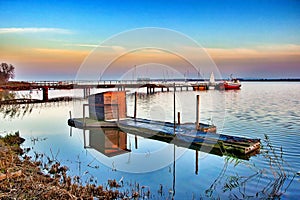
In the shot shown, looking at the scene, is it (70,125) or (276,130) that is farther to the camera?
(70,125)

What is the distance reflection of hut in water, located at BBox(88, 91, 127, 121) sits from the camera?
19.5 metres

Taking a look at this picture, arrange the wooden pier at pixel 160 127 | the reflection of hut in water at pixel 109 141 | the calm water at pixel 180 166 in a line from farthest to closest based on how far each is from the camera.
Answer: the reflection of hut in water at pixel 109 141 → the wooden pier at pixel 160 127 → the calm water at pixel 180 166

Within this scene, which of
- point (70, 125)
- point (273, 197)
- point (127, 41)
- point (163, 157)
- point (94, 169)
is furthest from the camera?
point (70, 125)

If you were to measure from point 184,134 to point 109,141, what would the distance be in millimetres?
4313

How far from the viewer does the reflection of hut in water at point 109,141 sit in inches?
556

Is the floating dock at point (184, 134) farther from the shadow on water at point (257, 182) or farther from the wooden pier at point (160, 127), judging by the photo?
the shadow on water at point (257, 182)

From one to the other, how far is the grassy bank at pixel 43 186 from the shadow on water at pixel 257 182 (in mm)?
2914

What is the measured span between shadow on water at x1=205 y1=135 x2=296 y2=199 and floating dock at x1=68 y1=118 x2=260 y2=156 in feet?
5.02

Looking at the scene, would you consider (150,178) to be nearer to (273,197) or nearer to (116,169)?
(116,169)

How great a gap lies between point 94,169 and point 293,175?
733cm

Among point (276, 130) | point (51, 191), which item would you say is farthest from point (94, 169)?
point (276, 130)

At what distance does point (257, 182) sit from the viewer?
9.48m

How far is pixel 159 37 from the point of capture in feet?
48.5

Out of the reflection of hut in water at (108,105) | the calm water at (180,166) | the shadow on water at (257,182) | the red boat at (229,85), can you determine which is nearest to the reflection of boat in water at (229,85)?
the red boat at (229,85)
